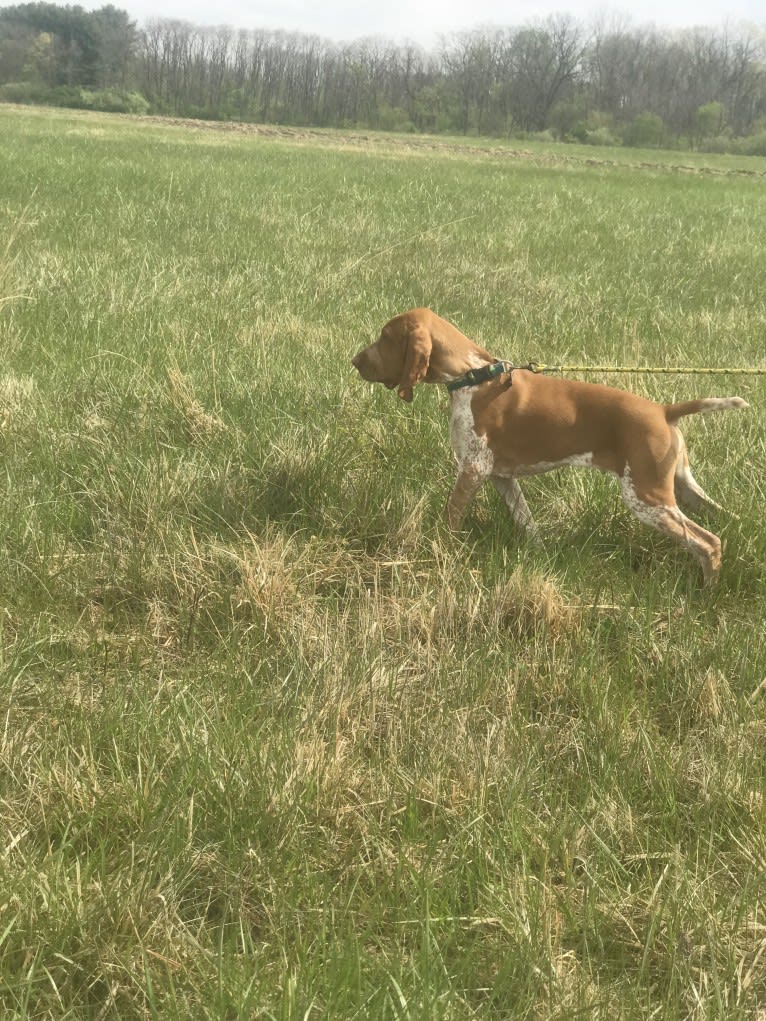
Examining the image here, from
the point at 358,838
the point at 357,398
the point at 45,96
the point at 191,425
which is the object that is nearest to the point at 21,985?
the point at 358,838

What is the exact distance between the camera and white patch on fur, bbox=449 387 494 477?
10.8 ft

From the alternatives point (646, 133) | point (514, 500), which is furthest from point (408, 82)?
point (514, 500)

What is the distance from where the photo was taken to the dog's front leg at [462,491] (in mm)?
3305

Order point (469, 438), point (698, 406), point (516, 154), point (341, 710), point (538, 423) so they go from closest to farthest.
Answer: point (341, 710), point (698, 406), point (538, 423), point (469, 438), point (516, 154)

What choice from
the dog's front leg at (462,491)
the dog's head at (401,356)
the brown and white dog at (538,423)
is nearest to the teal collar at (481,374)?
the brown and white dog at (538,423)

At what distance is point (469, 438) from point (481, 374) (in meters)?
0.26

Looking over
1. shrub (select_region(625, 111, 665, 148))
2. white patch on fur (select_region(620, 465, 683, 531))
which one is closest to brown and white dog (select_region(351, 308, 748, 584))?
white patch on fur (select_region(620, 465, 683, 531))

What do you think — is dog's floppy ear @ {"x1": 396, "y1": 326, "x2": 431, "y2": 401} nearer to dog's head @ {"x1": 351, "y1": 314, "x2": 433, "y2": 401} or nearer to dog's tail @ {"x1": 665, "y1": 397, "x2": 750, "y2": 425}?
dog's head @ {"x1": 351, "y1": 314, "x2": 433, "y2": 401}

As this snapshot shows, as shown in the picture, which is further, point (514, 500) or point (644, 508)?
point (514, 500)

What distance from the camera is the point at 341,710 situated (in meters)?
2.31

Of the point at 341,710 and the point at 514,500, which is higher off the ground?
the point at 514,500

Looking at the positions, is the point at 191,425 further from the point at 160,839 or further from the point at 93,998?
the point at 93,998

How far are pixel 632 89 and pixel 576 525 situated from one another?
114880 mm

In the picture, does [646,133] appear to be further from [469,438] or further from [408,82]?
[469,438]
